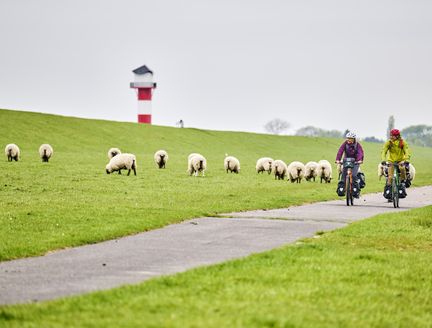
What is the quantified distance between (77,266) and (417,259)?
540 centimetres

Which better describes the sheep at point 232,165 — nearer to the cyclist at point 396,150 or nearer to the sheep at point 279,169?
the sheep at point 279,169

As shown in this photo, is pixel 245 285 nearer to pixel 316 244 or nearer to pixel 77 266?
pixel 77 266

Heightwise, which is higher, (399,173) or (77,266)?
(399,173)

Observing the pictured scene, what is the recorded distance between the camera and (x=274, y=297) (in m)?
8.88

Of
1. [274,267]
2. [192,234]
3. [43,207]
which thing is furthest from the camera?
[43,207]

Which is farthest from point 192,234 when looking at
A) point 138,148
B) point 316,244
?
Result: point 138,148

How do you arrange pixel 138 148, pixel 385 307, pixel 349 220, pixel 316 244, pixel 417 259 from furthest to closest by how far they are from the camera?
pixel 138 148, pixel 349 220, pixel 316 244, pixel 417 259, pixel 385 307

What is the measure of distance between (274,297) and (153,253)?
4.24 m

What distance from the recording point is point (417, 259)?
1252 cm

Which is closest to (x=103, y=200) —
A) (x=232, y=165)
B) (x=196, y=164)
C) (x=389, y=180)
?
(x=389, y=180)

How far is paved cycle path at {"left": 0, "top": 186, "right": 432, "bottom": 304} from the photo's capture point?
991cm

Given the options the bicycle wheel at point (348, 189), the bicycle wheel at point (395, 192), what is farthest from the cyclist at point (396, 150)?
the bicycle wheel at point (348, 189)

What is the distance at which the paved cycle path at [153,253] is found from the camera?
Result: 9914mm

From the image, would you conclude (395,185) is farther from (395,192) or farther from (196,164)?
(196,164)
